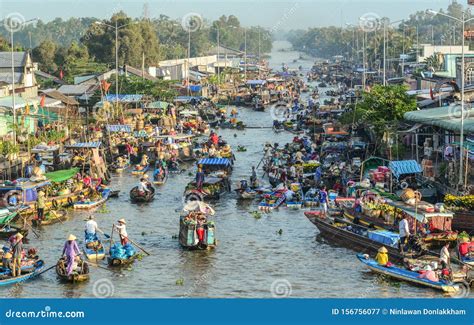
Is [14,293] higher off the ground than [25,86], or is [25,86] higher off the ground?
[25,86]

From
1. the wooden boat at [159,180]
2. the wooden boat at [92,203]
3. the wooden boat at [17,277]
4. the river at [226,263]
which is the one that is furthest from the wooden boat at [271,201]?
the wooden boat at [17,277]

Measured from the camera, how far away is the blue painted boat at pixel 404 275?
27.9 m

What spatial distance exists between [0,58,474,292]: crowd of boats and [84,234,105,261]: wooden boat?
0.05 meters

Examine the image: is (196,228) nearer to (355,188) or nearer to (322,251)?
(322,251)

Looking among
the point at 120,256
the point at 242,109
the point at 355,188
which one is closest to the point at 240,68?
the point at 242,109

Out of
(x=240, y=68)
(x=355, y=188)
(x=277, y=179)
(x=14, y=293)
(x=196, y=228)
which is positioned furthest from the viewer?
(x=240, y=68)

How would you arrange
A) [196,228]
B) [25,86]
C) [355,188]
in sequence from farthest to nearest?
[25,86]
[355,188]
[196,228]

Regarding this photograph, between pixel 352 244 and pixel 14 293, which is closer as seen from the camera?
pixel 14 293

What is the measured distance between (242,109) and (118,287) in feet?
227

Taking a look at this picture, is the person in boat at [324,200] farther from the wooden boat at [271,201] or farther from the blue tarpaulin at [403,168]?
the blue tarpaulin at [403,168]

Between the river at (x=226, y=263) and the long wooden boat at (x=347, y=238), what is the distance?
391 mm

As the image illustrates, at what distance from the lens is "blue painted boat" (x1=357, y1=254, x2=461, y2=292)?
27.9 metres

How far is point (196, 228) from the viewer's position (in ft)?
112

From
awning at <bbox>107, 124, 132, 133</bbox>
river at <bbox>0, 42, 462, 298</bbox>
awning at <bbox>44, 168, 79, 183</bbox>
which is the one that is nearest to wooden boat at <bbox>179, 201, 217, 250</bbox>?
river at <bbox>0, 42, 462, 298</bbox>
